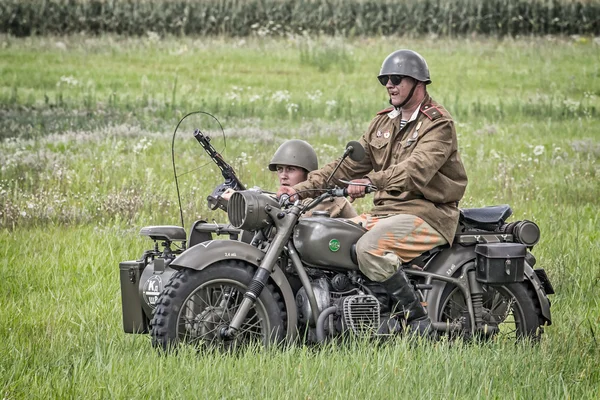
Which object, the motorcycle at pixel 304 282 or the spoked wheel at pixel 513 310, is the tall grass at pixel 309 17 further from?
the spoked wheel at pixel 513 310

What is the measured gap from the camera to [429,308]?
7816 mm

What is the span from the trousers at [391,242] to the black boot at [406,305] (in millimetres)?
102

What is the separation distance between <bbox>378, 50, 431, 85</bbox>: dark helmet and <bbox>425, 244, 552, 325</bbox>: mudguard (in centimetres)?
127

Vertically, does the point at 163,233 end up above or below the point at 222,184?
below

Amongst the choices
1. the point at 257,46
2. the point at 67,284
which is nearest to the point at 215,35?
the point at 257,46

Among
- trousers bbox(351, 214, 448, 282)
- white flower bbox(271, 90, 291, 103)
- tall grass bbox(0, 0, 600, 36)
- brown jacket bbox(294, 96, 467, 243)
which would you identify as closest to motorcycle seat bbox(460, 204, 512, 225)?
brown jacket bbox(294, 96, 467, 243)

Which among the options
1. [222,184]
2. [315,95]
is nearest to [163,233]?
[222,184]

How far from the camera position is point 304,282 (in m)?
7.32

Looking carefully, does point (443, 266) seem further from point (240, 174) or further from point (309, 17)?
point (309, 17)

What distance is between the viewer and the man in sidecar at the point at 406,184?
24.3 ft

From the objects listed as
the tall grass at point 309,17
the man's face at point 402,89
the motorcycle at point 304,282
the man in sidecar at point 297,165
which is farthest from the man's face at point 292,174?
the tall grass at point 309,17

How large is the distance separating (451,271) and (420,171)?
2.86 feet

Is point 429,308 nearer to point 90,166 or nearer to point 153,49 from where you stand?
point 90,166

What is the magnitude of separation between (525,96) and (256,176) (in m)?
10.8
